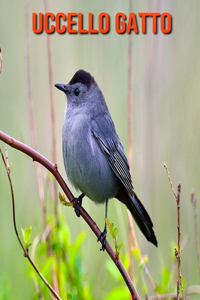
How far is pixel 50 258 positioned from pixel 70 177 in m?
0.56

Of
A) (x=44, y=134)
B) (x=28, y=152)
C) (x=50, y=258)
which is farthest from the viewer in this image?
(x=44, y=134)

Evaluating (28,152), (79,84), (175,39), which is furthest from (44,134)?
(28,152)

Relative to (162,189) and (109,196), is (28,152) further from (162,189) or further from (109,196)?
(162,189)

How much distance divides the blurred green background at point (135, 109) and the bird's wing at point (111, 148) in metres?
0.87

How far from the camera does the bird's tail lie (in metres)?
2.57

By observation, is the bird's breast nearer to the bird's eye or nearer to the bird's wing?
the bird's wing

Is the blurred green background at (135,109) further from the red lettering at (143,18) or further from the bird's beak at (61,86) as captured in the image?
the bird's beak at (61,86)

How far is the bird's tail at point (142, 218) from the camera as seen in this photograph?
257 cm

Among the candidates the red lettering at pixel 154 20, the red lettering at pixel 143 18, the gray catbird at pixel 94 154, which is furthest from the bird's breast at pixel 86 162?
the red lettering at pixel 154 20

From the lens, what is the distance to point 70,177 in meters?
2.70

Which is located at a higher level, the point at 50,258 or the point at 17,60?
the point at 17,60

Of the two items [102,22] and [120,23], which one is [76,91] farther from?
[102,22]

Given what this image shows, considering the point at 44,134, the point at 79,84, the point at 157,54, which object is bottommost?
the point at 44,134

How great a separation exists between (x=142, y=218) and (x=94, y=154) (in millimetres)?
516
